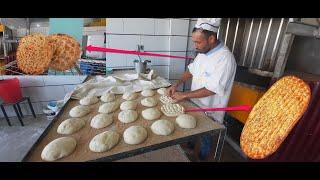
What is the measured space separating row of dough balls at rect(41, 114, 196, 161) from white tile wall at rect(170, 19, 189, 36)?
65.9 inches

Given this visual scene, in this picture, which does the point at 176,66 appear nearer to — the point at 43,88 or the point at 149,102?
the point at 149,102

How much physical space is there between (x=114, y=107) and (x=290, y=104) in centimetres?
110

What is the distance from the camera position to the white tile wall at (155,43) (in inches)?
102

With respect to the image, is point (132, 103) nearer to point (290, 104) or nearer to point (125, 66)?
point (290, 104)

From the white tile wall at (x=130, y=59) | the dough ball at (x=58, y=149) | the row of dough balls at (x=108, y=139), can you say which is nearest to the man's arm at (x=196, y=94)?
the row of dough balls at (x=108, y=139)

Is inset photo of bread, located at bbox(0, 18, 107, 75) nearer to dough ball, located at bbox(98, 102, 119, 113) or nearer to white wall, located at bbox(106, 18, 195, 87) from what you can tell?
white wall, located at bbox(106, 18, 195, 87)

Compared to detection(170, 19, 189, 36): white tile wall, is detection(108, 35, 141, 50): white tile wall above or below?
below

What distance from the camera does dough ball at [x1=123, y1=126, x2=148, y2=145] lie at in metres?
1.04

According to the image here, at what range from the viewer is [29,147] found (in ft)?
5.28

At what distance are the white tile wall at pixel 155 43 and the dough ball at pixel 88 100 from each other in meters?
1.26

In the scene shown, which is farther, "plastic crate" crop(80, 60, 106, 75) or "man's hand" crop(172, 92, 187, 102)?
"plastic crate" crop(80, 60, 106, 75)

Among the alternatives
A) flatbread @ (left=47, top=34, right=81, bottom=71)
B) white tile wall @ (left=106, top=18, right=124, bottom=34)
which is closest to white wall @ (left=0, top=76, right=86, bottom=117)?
flatbread @ (left=47, top=34, right=81, bottom=71)

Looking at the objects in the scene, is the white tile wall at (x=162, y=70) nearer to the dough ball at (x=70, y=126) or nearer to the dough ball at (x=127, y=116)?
the dough ball at (x=127, y=116)

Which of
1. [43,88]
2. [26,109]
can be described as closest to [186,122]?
[43,88]
